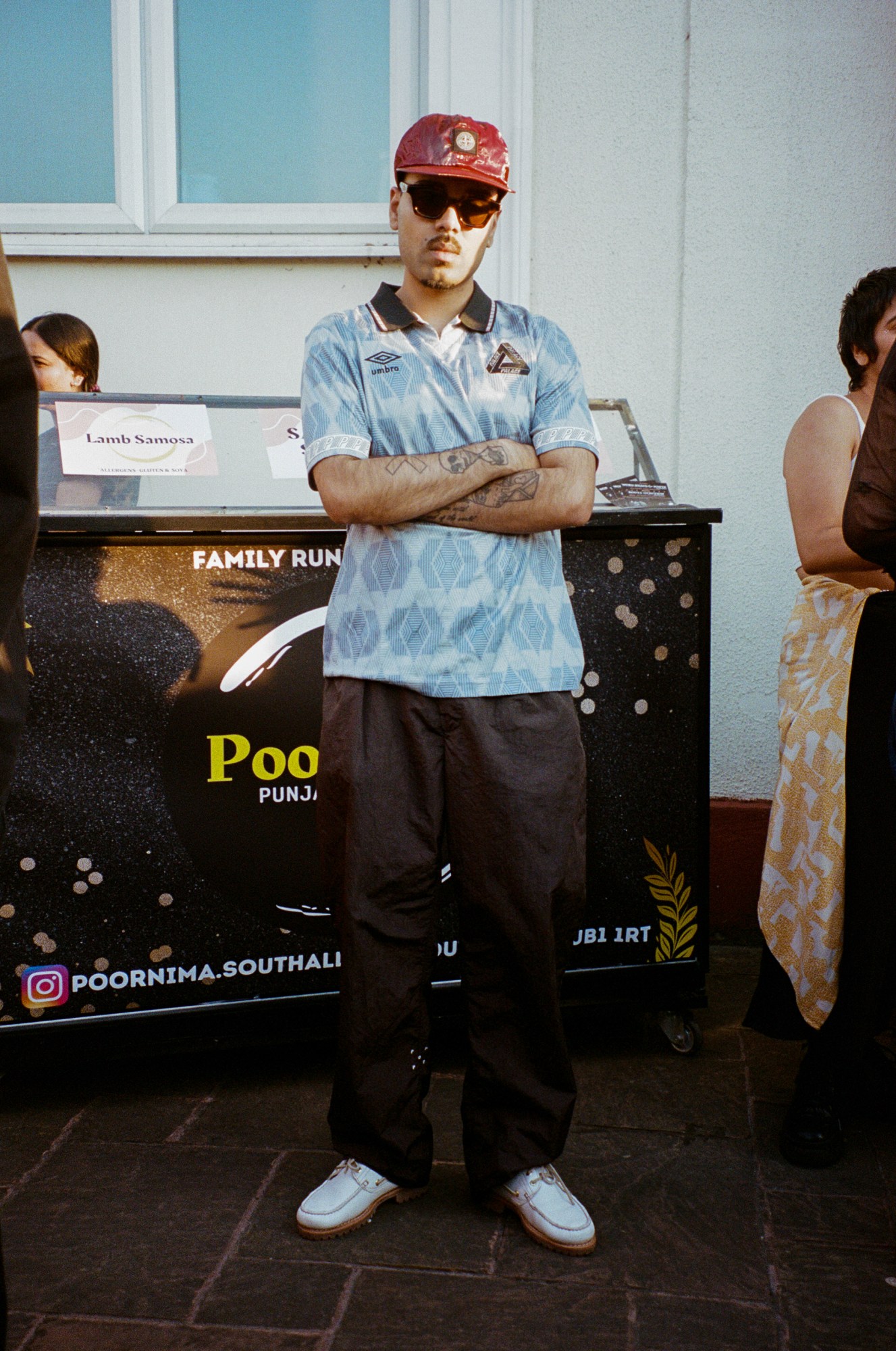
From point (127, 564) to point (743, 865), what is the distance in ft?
7.70

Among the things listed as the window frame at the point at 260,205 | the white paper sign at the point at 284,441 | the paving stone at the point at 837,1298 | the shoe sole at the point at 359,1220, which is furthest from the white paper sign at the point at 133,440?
the paving stone at the point at 837,1298

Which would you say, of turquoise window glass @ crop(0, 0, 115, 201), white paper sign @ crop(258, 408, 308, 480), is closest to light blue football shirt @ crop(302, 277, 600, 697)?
white paper sign @ crop(258, 408, 308, 480)

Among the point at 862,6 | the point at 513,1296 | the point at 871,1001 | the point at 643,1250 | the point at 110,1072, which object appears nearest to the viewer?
the point at 513,1296

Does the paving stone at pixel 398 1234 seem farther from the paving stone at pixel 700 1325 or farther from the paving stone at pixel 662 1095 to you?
the paving stone at pixel 662 1095

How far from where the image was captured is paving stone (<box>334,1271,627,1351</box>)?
1.91m

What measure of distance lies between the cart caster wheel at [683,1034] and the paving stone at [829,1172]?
0.39 metres

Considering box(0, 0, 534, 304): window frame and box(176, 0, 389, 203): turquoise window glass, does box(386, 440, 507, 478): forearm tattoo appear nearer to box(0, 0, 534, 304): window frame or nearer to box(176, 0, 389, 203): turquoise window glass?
box(0, 0, 534, 304): window frame

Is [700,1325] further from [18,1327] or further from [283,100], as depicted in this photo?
[283,100]

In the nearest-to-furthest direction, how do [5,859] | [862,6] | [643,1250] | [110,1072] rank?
[643,1250] < [5,859] < [110,1072] < [862,6]

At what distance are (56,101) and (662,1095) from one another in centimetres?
386

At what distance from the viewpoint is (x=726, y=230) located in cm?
386

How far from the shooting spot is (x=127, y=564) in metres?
2.63

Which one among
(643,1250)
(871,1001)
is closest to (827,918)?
(871,1001)

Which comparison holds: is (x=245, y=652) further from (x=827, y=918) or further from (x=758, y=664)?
(x=758, y=664)
